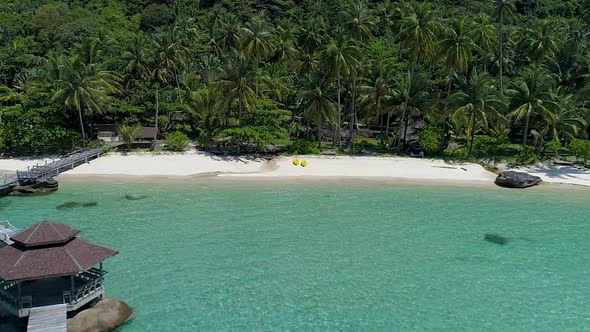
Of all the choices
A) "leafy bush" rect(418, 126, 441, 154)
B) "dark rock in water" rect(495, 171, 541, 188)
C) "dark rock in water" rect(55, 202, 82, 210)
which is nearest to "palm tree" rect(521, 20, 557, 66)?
"leafy bush" rect(418, 126, 441, 154)

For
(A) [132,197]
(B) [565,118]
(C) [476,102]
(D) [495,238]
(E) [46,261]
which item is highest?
(C) [476,102]

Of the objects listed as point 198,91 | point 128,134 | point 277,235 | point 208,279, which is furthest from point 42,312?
point 198,91

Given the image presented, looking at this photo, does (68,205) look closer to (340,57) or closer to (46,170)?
(46,170)

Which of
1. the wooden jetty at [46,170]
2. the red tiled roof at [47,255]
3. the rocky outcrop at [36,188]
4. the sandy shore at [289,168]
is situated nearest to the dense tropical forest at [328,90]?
the sandy shore at [289,168]

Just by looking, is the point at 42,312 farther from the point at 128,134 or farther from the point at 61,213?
the point at 128,134

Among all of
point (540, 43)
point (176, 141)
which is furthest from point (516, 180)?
point (176, 141)

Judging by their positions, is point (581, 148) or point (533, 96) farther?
point (533, 96)

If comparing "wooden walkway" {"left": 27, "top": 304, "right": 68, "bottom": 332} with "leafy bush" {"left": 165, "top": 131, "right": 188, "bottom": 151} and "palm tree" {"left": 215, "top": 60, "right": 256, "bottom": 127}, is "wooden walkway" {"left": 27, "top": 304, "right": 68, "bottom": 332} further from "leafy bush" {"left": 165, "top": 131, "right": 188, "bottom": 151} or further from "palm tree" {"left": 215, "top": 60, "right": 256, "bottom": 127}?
"palm tree" {"left": 215, "top": 60, "right": 256, "bottom": 127}
